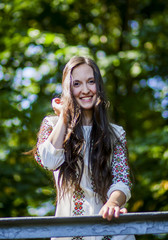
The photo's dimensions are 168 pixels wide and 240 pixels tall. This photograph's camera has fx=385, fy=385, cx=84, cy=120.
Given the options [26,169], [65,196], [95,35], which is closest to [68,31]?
[95,35]

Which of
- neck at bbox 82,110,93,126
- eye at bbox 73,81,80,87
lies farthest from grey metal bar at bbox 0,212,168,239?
eye at bbox 73,81,80,87

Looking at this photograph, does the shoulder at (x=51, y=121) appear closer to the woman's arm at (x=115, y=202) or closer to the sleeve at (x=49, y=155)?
the sleeve at (x=49, y=155)

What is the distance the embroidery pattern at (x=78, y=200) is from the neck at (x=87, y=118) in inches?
13.3

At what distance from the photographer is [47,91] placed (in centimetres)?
518

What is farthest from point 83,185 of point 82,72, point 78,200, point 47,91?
point 47,91

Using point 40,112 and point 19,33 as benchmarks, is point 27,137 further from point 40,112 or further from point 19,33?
point 19,33

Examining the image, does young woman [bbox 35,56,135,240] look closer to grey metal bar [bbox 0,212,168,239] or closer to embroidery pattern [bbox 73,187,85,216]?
embroidery pattern [bbox 73,187,85,216]

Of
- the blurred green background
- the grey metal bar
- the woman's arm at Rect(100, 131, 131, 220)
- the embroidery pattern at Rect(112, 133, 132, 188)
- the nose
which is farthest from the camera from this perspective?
the blurred green background

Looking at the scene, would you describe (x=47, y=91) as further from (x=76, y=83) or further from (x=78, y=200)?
(x=78, y=200)

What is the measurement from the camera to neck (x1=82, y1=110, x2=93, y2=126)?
191 centimetres

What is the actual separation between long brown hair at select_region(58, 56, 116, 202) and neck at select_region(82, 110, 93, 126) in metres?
0.02

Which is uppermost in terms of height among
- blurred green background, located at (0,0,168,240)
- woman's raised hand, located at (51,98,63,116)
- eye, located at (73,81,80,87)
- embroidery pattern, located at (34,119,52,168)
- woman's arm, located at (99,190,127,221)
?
blurred green background, located at (0,0,168,240)

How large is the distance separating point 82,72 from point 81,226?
2.94 feet

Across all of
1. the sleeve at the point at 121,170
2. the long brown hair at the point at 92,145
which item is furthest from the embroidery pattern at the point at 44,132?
the sleeve at the point at 121,170
